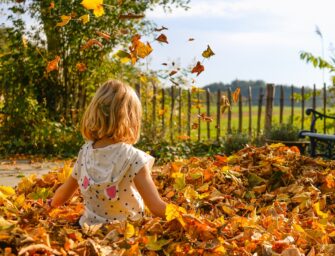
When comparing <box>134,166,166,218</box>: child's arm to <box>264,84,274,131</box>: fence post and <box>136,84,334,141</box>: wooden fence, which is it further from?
<box>264,84,274,131</box>: fence post

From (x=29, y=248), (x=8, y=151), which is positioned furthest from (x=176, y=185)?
(x=8, y=151)

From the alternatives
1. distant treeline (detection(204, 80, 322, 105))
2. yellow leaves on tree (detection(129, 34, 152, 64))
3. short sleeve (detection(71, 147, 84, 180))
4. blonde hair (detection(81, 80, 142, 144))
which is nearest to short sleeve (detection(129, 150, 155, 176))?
blonde hair (detection(81, 80, 142, 144))

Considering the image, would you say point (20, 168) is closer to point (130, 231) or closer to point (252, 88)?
point (130, 231)

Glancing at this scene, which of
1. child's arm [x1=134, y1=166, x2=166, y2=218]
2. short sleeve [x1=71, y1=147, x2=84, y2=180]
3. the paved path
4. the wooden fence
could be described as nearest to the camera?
child's arm [x1=134, y1=166, x2=166, y2=218]

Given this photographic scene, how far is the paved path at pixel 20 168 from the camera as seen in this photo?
7.46m

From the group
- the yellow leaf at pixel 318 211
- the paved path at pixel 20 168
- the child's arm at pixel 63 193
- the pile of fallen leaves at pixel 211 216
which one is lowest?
the paved path at pixel 20 168

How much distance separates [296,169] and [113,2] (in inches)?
283

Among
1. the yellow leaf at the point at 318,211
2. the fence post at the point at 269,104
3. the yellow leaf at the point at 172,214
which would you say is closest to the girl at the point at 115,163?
the yellow leaf at the point at 172,214

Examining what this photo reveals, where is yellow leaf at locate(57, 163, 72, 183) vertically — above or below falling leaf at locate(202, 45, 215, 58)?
below

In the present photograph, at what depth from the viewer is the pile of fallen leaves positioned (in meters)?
2.29

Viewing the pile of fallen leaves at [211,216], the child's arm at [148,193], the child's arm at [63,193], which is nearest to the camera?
the pile of fallen leaves at [211,216]

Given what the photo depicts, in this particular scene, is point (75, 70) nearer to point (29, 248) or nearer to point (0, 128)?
point (0, 128)

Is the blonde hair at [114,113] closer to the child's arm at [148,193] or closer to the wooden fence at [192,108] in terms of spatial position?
→ the child's arm at [148,193]

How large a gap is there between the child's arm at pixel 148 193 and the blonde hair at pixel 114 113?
211 millimetres
